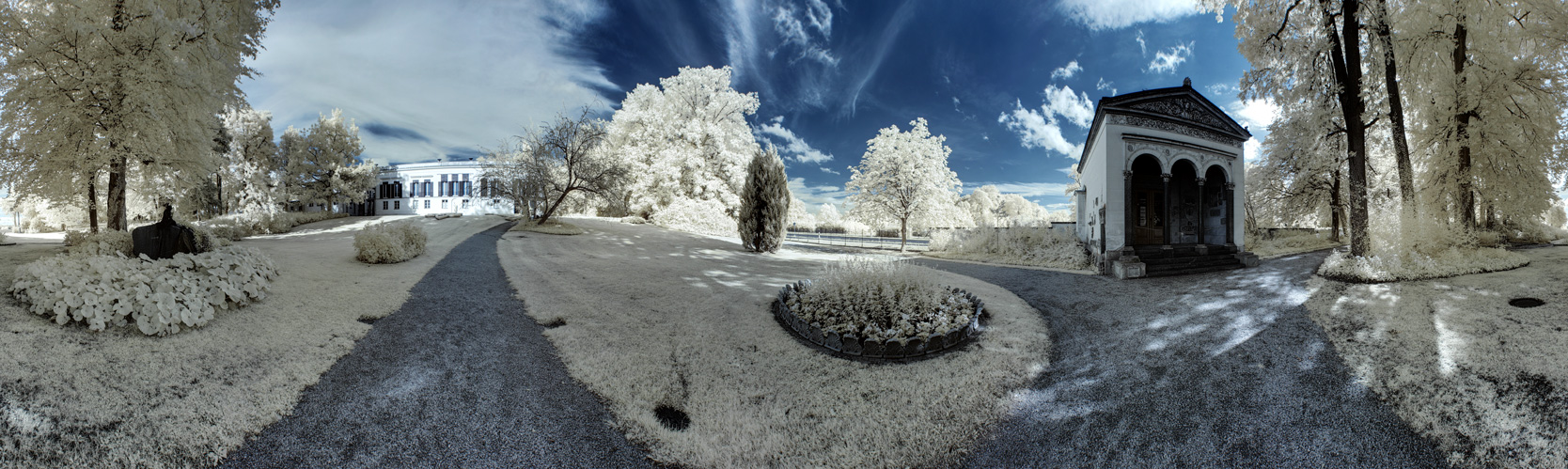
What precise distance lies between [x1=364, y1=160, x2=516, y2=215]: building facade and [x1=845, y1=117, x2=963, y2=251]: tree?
26.1 meters

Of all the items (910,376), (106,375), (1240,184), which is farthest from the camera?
(1240,184)

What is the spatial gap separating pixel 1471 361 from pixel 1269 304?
8.40ft

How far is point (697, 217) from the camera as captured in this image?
23266mm

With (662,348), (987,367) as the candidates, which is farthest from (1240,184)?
(662,348)

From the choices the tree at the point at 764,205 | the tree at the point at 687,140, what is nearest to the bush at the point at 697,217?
the tree at the point at 687,140

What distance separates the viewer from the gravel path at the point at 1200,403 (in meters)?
2.92

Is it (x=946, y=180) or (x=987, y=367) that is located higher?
(x=946, y=180)

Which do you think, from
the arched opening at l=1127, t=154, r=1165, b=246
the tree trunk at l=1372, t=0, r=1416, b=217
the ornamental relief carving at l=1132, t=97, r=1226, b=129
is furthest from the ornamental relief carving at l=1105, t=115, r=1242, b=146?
the tree trunk at l=1372, t=0, r=1416, b=217

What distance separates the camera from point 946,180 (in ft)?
70.4

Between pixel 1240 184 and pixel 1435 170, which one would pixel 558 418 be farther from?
pixel 1435 170

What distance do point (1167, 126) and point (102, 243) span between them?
1910 cm

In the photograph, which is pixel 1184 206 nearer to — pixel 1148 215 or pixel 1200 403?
pixel 1148 215

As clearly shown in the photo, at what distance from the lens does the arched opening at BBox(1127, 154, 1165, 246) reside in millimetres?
13523

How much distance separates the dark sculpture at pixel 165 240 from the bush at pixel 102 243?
1321 millimetres
